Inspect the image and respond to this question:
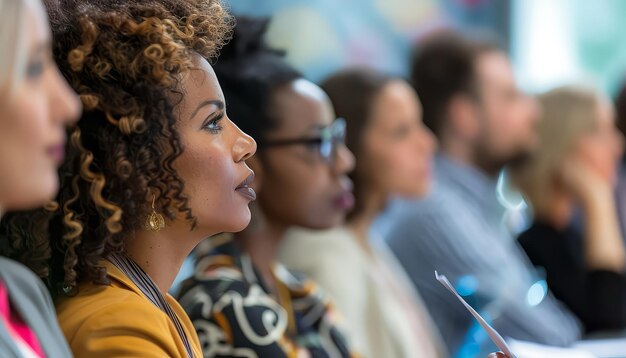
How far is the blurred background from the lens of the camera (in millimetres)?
3523

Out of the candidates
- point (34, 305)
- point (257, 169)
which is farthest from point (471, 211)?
point (34, 305)

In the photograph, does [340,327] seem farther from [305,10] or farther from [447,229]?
[305,10]

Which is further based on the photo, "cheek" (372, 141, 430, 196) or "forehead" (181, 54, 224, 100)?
"cheek" (372, 141, 430, 196)

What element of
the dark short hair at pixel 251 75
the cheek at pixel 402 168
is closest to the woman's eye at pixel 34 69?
the dark short hair at pixel 251 75

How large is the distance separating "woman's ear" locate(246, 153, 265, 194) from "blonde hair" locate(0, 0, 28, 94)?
111cm

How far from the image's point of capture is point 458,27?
4.08m

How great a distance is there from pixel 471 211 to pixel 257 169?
1.11 m

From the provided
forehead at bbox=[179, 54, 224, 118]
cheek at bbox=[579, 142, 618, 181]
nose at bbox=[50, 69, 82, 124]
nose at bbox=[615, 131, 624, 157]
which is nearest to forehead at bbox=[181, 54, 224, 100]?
forehead at bbox=[179, 54, 224, 118]

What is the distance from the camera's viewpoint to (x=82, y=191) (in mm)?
1284

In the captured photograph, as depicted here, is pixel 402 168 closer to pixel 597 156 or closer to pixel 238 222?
pixel 597 156

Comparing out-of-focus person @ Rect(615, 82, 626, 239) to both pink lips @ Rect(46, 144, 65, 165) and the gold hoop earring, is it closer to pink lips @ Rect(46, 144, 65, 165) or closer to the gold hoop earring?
the gold hoop earring

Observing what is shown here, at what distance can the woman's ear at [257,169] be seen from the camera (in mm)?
2023

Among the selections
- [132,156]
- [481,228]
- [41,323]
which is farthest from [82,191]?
[481,228]

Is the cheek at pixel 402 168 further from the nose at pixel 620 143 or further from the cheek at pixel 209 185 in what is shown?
the cheek at pixel 209 185
